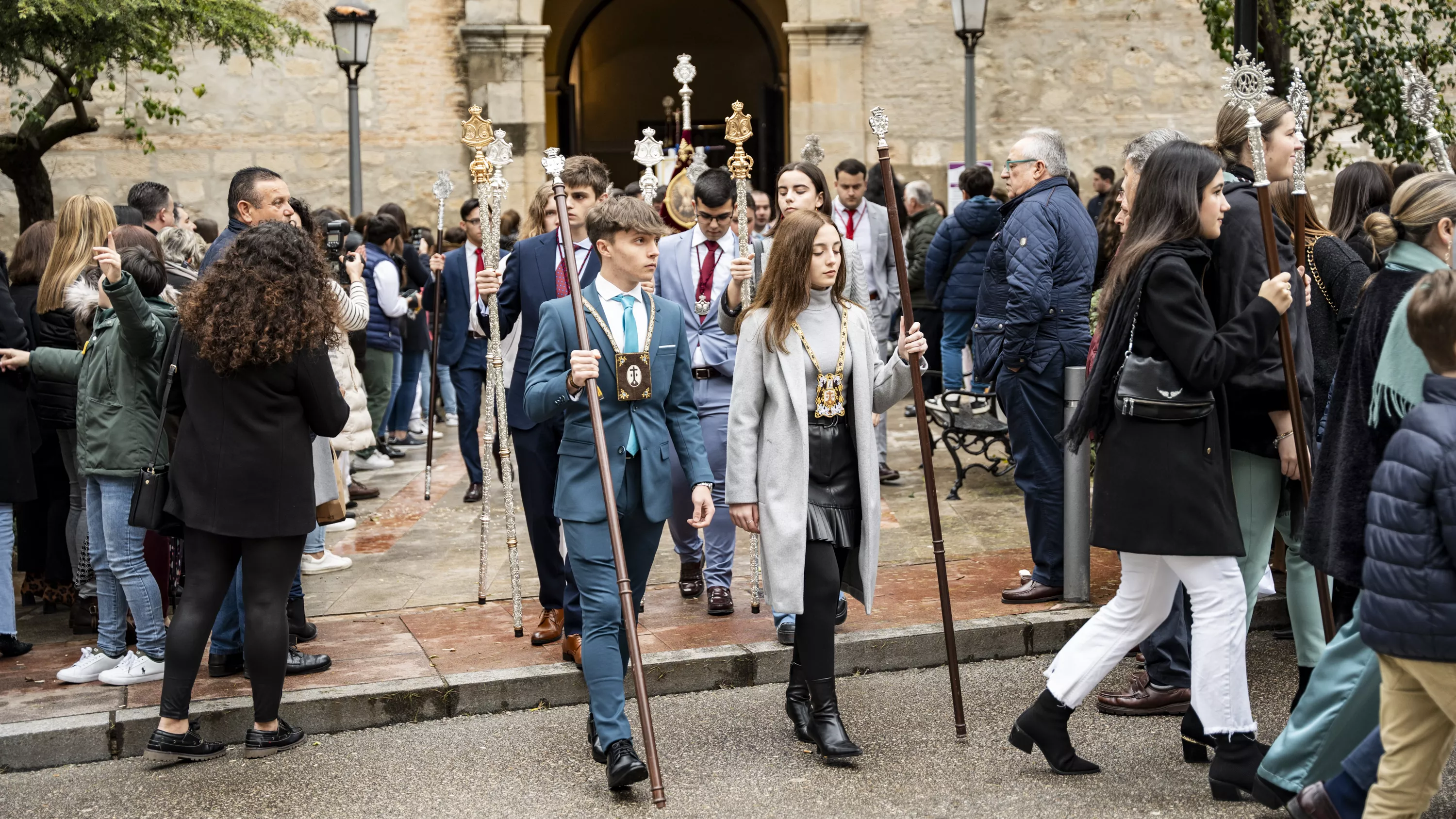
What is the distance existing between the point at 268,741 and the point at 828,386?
2366 mm

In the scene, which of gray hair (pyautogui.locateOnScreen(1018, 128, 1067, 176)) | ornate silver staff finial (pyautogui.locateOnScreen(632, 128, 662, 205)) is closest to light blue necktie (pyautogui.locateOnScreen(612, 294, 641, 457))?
ornate silver staff finial (pyautogui.locateOnScreen(632, 128, 662, 205))

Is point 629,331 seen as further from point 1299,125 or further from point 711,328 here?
point 1299,125

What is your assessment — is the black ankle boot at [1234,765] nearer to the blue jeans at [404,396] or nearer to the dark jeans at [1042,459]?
the dark jeans at [1042,459]

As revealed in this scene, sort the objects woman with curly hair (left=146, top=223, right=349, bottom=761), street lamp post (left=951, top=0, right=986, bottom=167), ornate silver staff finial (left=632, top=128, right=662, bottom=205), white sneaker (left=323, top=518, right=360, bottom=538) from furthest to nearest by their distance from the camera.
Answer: street lamp post (left=951, top=0, right=986, bottom=167), white sneaker (left=323, top=518, right=360, bottom=538), ornate silver staff finial (left=632, top=128, right=662, bottom=205), woman with curly hair (left=146, top=223, right=349, bottom=761)

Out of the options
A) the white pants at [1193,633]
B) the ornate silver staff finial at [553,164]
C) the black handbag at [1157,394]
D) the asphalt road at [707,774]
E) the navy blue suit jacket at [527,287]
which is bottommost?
the asphalt road at [707,774]

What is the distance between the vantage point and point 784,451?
4.91m

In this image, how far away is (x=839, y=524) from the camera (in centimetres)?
499

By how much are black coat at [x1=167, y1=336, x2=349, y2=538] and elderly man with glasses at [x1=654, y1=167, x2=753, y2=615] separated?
1952 mm

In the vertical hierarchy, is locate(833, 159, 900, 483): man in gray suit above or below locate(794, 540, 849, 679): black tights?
above

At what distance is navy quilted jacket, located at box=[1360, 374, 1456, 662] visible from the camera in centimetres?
339

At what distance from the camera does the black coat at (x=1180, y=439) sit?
436 centimetres

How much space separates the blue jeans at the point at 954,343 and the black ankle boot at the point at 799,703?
22.2 ft

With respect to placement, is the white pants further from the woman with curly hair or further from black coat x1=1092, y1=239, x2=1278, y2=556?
the woman with curly hair

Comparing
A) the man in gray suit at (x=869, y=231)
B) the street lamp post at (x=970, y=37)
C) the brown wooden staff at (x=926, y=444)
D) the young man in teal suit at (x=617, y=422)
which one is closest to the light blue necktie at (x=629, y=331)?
the young man in teal suit at (x=617, y=422)
